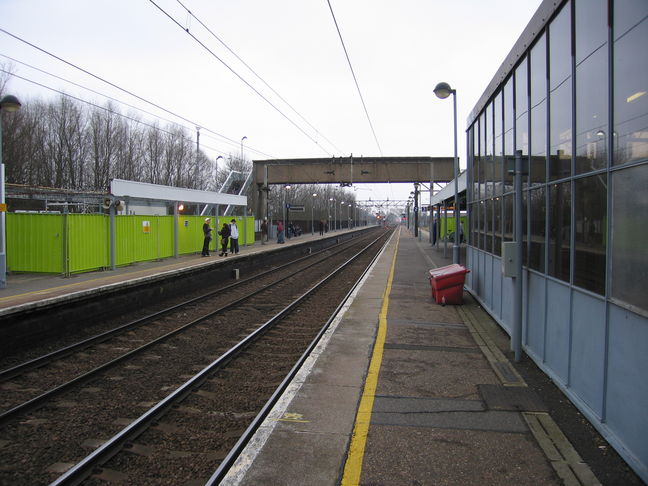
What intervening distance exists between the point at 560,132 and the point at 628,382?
2.91 metres

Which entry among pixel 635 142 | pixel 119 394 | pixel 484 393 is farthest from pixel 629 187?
pixel 119 394

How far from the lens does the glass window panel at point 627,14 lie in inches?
138

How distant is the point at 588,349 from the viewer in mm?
4363

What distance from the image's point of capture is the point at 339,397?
16.2 feet

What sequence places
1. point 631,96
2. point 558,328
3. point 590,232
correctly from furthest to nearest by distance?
point 558,328 → point 590,232 → point 631,96

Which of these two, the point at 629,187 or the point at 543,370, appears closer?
the point at 629,187

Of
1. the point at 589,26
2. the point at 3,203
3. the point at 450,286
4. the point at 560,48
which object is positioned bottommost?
the point at 450,286

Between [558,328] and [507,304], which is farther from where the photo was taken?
[507,304]

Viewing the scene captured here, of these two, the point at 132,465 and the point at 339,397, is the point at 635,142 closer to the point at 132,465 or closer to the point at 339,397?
the point at 339,397

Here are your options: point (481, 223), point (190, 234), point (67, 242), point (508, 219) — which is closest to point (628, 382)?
point (508, 219)

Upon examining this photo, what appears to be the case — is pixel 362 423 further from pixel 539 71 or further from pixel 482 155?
pixel 482 155

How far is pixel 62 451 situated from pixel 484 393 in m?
4.22

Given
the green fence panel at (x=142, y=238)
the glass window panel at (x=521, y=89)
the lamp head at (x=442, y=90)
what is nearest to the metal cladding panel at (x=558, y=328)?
the glass window panel at (x=521, y=89)

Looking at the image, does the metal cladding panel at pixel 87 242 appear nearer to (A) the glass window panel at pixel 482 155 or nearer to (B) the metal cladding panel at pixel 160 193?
(B) the metal cladding panel at pixel 160 193
